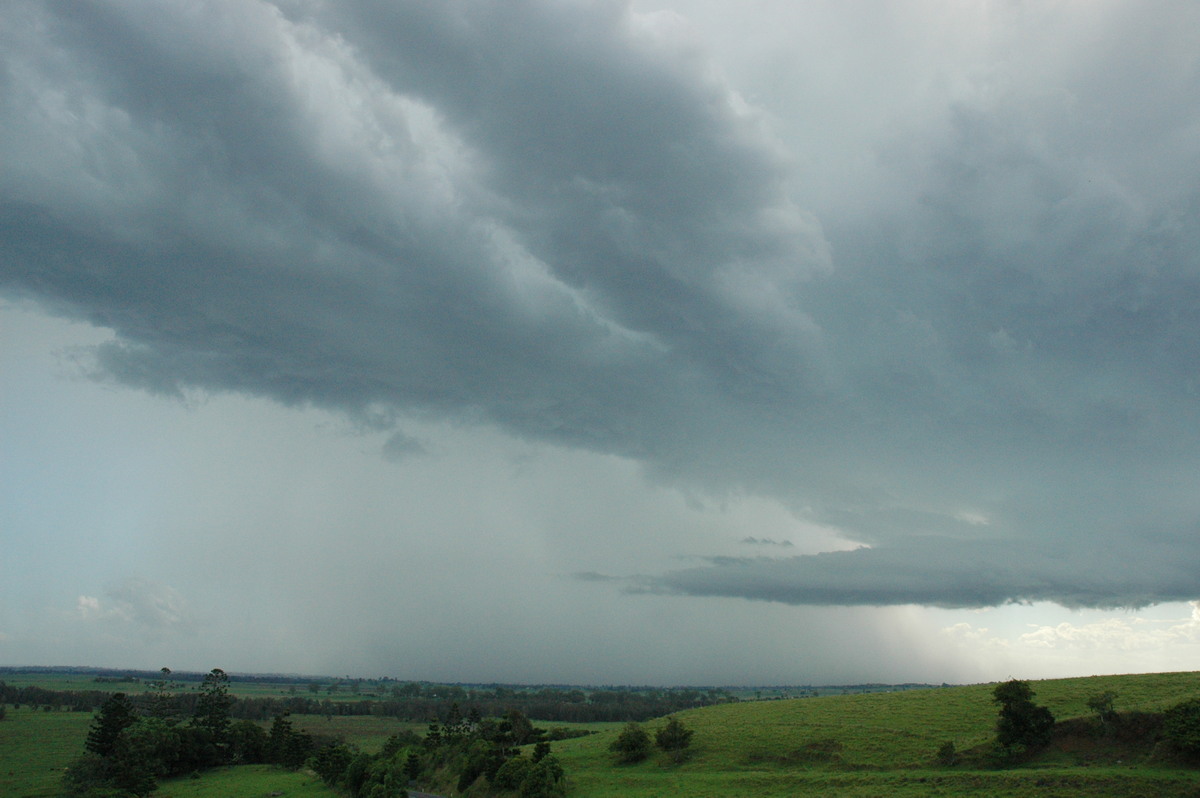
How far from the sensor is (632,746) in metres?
107

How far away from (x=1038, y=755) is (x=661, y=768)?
1933 inches

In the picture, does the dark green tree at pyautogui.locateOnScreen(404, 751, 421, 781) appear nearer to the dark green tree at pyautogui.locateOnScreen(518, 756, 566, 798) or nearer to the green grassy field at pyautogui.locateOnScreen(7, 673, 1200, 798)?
the green grassy field at pyautogui.locateOnScreen(7, 673, 1200, 798)

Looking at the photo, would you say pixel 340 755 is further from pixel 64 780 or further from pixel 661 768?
pixel 661 768

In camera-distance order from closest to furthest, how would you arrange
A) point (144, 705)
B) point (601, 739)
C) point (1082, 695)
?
point (1082, 695), point (601, 739), point (144, 705)

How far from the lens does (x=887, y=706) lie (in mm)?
112750

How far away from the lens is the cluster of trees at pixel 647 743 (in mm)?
103438

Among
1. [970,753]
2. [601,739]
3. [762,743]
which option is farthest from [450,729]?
[970,753]

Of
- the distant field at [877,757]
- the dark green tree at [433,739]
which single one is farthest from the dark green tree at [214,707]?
the distant field at [877,757]

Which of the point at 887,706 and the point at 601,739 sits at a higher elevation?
the point at 887,706

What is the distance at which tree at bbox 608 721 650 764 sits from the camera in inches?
4200

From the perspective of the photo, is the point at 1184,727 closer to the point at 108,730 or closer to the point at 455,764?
the point at 455,764

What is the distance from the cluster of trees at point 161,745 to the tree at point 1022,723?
415 ft

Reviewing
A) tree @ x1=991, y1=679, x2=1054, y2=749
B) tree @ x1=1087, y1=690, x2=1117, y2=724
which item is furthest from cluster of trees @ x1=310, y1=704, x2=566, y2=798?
tree @ x1=1087, y1=690, x2=1117, y2=724

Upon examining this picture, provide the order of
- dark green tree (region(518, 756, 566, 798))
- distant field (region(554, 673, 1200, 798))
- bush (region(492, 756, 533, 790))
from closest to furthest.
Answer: distant field (region(554, 673, 1200, 798)) → dark green tree (region(518, 756, 566, 798)) → bush (region(492, 756, 533, 790))
